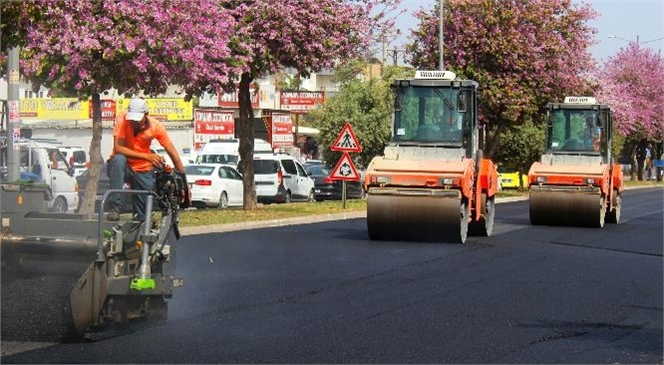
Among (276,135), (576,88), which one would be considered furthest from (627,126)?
(276,135)

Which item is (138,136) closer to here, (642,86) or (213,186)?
(213,186)

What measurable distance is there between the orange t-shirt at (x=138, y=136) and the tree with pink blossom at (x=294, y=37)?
15.3 m

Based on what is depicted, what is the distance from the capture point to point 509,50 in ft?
144

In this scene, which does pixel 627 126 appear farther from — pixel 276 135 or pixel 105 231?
pixel 105 231

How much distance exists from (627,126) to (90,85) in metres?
44.7

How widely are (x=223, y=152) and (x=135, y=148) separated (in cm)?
3645

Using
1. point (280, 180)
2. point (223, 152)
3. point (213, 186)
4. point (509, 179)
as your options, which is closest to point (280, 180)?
point (280, 180)

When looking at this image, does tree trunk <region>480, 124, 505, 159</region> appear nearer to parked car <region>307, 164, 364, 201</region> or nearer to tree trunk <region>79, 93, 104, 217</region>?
parked car <region>307, 164, 364, 201</region>

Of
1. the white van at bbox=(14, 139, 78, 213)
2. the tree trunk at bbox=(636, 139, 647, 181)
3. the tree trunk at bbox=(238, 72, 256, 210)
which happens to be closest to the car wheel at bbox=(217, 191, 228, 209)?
the tree trunk at bbox=(238, 72, 256, 210)

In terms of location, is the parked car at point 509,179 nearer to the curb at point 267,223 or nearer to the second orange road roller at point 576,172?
the curb at point 267,223

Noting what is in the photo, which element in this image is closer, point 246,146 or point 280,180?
point 246,146

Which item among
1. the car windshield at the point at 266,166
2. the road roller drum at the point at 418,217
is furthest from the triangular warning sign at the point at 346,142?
the road roller drum at the point at 418,217

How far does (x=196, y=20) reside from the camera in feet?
81.5

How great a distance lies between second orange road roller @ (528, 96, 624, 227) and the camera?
90.6 feet
